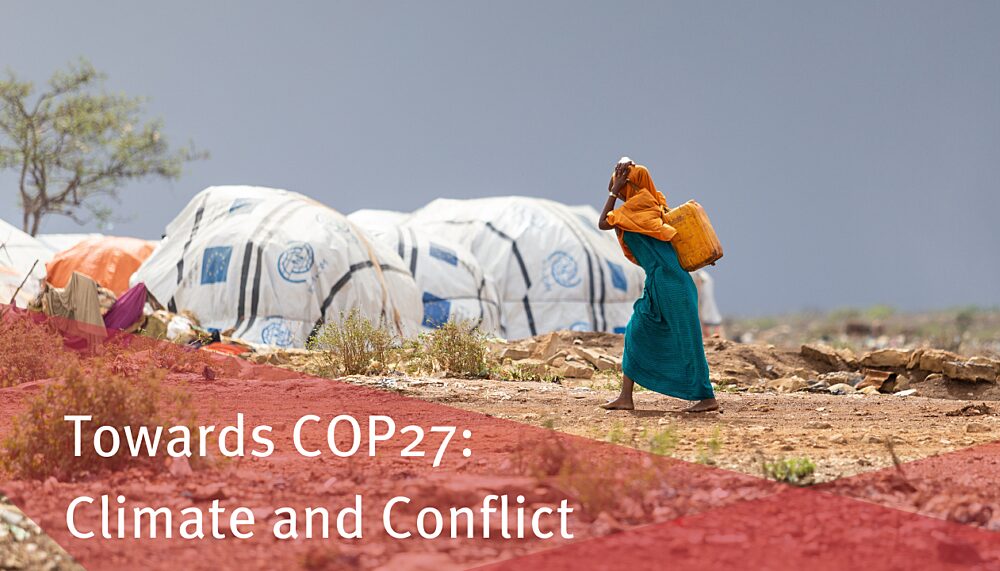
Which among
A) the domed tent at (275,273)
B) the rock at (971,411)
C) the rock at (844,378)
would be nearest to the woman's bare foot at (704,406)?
the rock at (971,411)

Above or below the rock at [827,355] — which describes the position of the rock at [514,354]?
above

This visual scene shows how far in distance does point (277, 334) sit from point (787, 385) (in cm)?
601

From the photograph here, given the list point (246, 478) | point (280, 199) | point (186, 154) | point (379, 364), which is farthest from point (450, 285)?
point (246, 478)

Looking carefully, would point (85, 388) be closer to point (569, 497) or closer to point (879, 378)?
point (569, 497)

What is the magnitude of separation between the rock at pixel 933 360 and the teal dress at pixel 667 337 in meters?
3.62

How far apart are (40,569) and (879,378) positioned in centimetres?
720

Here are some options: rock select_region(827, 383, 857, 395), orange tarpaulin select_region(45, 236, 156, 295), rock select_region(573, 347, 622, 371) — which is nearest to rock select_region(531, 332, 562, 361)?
rock select_region(573, 347, 622, 371)

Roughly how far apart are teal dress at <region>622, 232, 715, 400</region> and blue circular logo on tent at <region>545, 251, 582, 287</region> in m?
9.97

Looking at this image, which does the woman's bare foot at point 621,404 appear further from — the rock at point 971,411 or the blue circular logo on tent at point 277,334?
the blue circular logo on tent at point 277,334

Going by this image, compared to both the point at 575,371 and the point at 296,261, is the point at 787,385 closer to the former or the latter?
the point at 575,371

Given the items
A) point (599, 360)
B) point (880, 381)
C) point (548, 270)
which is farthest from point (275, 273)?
point (880, 381)

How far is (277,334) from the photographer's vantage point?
36.3 feet

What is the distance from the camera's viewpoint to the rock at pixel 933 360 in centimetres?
804

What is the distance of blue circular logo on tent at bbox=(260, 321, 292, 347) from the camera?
1100cm
